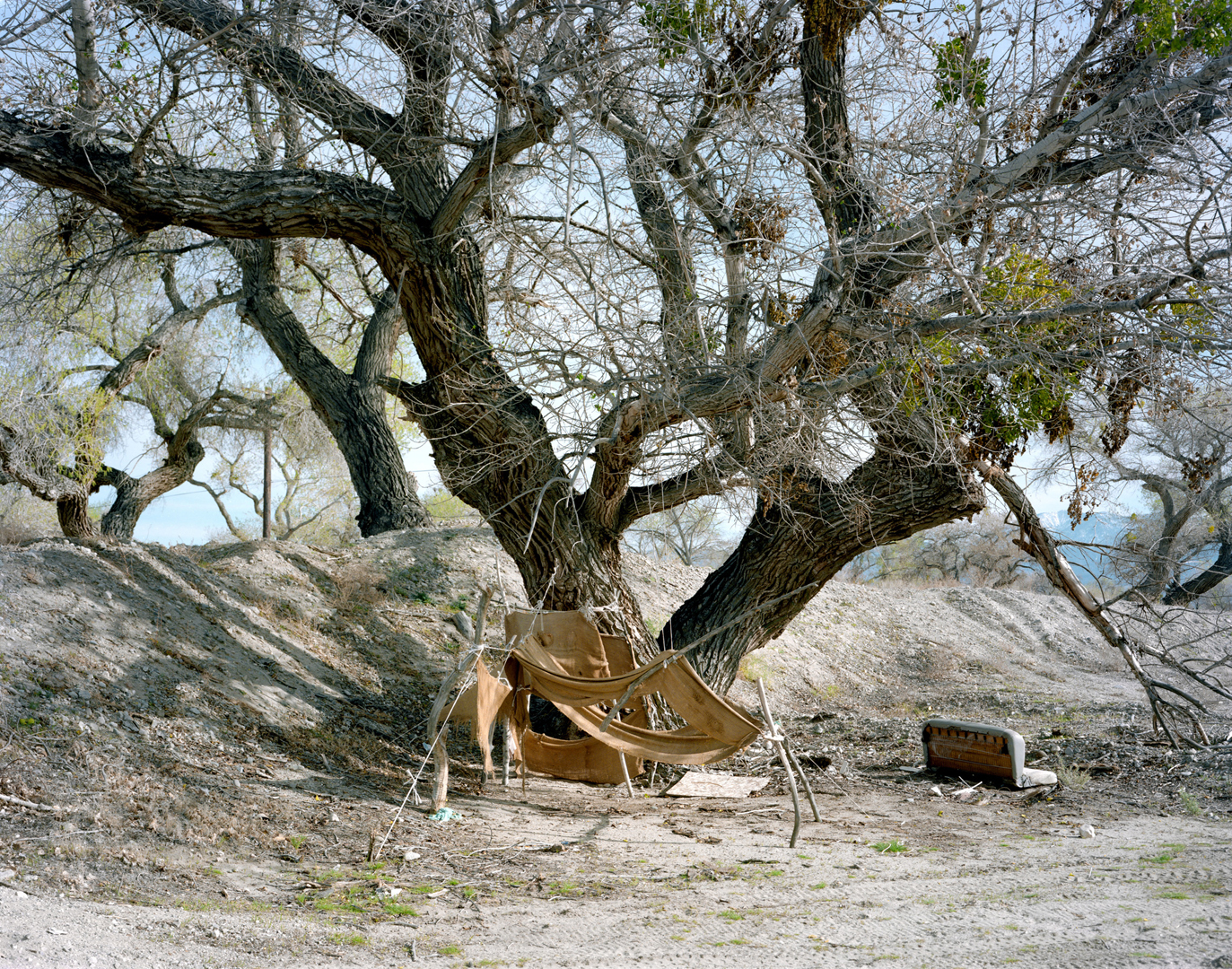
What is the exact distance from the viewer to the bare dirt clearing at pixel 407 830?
3.29m

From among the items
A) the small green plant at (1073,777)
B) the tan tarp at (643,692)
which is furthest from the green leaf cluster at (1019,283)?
the small green plant at (1073,777)

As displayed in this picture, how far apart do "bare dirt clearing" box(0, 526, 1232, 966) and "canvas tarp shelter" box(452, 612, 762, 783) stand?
32 centimetres

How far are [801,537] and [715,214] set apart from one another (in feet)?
8.33

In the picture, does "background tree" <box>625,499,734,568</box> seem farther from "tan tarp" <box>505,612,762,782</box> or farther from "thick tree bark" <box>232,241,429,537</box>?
"thick tree bark" <box>232,241,429,537</box>

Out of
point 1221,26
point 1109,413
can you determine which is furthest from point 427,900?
point 1221,26

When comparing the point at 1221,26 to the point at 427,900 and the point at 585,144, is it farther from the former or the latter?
the point at 427,900

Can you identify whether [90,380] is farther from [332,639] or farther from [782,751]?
[782,751]

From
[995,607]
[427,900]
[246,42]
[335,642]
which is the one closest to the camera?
[427,900]

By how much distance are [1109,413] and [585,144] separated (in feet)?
12.3

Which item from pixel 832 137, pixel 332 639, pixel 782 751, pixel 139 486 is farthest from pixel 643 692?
pixel 139 486

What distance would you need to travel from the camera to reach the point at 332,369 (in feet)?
36.3

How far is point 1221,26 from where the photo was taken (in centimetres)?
491

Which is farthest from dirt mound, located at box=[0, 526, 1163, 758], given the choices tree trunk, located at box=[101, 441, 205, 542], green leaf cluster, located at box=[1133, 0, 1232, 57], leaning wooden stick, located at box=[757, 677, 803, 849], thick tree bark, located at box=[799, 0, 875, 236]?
green leaf cluster, located at box=[1133, 0, 1232, 57]

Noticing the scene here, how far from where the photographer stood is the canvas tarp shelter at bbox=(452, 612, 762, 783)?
5.63 meters
